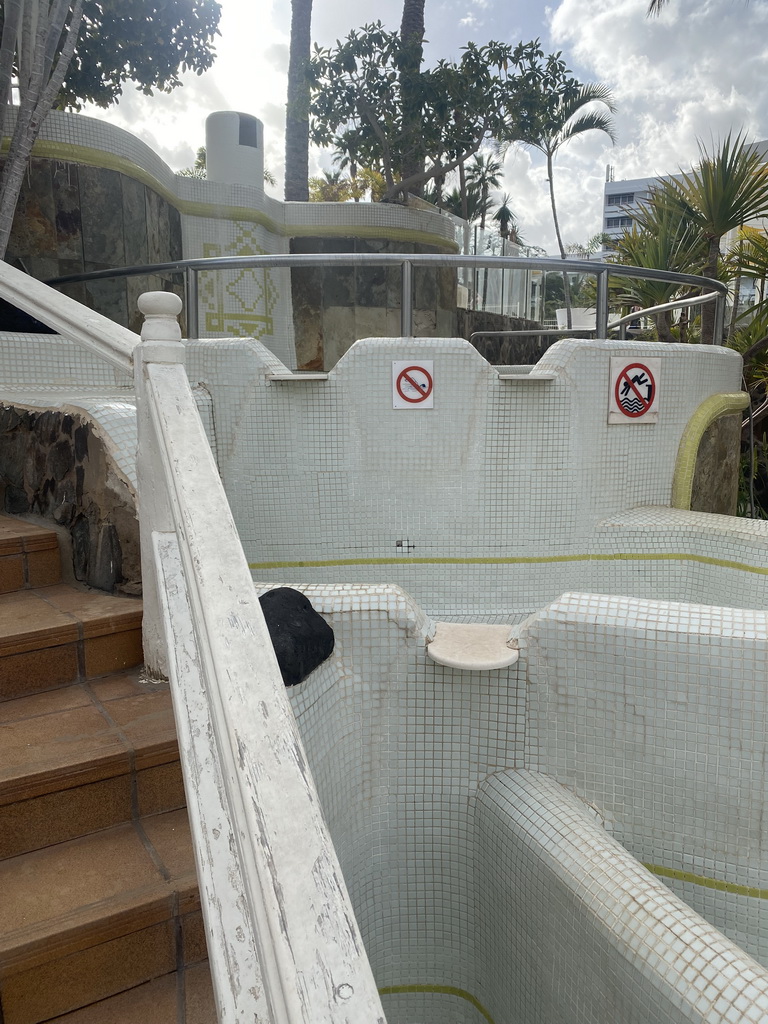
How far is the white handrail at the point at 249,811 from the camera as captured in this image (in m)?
0.70

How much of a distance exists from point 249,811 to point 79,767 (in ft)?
3.23

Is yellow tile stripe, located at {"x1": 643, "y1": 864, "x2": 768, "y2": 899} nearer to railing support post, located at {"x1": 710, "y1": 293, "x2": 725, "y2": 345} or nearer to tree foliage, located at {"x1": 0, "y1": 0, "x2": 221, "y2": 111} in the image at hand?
railing support post, located at {"x1": 710, "y1": 293, "x2": 725, "y2": 345}

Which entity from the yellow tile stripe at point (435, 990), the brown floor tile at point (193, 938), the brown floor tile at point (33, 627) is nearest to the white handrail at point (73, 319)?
the brown floor tile at point (33, 627)

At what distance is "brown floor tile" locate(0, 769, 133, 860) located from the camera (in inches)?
62.0

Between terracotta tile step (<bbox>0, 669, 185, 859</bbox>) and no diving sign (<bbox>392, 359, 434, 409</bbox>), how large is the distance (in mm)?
3056

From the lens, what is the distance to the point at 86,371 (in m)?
4.17

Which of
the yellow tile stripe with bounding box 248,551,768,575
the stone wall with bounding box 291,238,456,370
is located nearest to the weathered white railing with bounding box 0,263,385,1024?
the yellow tile stripe with bounding box 248,551,768,575

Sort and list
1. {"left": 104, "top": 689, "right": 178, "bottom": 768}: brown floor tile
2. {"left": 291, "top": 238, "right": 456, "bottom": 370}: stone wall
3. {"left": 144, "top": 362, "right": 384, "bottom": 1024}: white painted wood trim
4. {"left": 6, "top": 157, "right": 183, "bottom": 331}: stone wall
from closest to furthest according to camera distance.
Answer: {"left": 144, "top": 362, "right": 384, "bottom": 1024}: white painted wood trim → {"left": 104, "top": 689, "right": 178, "bottom": 768}: brown floor tile → {"left": 6, "top": 157, "right": 183, "bottom": 331}: stone wall → {"left": 291, "top": 238, "right": 456, "bottom": 370}: stone wall

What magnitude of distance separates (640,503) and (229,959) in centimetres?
485

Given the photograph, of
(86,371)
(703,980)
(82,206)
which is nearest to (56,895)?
(703,980)

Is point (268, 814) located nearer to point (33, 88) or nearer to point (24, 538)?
point (24, 538)

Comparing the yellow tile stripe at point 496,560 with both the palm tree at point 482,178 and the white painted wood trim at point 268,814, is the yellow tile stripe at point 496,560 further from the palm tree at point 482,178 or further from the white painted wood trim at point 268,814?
the palm tree at point 482,178

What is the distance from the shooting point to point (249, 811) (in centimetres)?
84

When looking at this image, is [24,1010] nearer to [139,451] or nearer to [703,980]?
[139,451]
